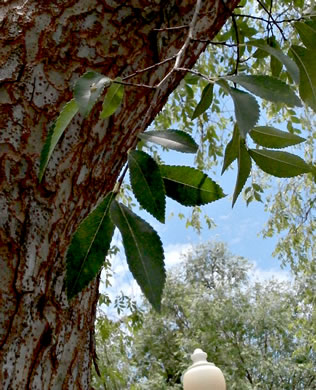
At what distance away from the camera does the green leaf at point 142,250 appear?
1.10 feet

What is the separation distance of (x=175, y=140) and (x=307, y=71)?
252 mm

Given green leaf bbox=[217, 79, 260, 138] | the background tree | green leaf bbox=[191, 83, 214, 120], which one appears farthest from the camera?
the background tree

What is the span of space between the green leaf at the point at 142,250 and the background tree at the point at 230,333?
24.7 ft

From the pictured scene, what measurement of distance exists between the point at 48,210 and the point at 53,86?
4.9 inches

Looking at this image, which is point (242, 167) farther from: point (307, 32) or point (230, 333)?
point (230, 333)

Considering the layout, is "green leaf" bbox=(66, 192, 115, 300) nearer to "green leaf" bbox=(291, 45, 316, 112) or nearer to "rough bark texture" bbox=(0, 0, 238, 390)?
"rough bark texture" bbox=(0, 0, 238, 390)

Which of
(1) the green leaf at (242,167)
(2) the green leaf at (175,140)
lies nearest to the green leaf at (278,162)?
(1) the green leaf at (242,167)

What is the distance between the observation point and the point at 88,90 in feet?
1.18

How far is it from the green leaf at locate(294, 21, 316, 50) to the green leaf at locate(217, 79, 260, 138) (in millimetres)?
281

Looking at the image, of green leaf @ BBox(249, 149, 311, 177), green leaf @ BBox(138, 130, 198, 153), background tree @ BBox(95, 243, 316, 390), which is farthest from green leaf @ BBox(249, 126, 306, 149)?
background tree @ BBox(95, 243, 316, 390)

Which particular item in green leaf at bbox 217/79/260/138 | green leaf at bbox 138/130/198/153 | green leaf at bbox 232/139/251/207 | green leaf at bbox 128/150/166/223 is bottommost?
green leaf at bbox 128/150/166/223

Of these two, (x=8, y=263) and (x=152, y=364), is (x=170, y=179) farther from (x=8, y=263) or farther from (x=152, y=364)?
(x=152, y=364)

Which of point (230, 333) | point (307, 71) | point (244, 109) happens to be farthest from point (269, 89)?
Result: point (230, 333)

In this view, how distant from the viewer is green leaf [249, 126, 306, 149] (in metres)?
0.49
